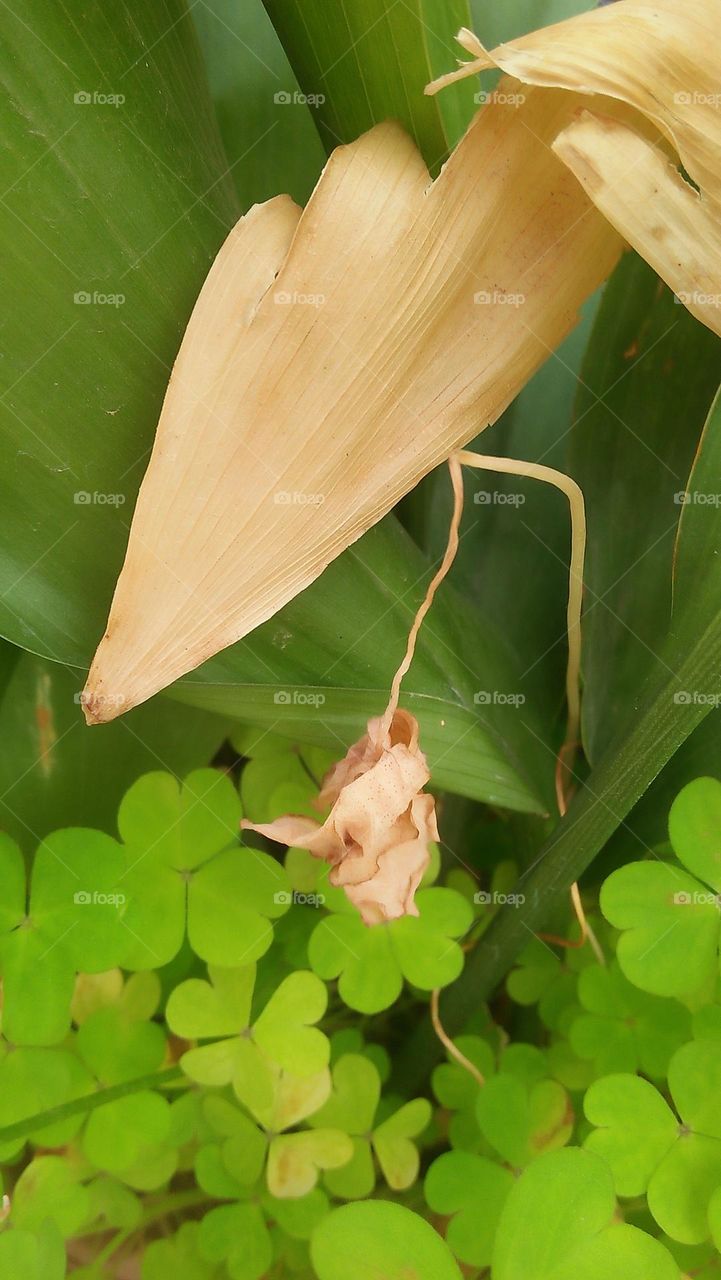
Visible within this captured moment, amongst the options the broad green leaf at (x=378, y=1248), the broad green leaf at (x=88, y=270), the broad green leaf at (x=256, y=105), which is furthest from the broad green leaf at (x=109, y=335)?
the broad green leaf at (x=378, y=1248)

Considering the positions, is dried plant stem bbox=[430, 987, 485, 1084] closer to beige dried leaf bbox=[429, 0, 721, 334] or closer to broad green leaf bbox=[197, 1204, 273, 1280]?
broad green leaf bbox=[197, 1204, 273, 1280]

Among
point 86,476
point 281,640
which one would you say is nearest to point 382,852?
point 281,640

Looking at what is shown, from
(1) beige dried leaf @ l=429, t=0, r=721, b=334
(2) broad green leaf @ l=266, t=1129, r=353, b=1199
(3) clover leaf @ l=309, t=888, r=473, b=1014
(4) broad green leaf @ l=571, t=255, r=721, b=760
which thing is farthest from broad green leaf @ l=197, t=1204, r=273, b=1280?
(1) beige dried leaf @ l=429, t=0, r=721, b=334

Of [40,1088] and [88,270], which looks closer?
[88,270]

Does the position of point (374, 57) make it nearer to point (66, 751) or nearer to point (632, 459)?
point (632, 459)

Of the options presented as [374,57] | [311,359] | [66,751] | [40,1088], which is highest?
[374,57]

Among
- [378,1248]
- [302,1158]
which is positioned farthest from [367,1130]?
[378,1248]

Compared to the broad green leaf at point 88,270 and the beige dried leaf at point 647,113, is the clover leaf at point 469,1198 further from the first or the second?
the beige dried leaf at point 647,113
